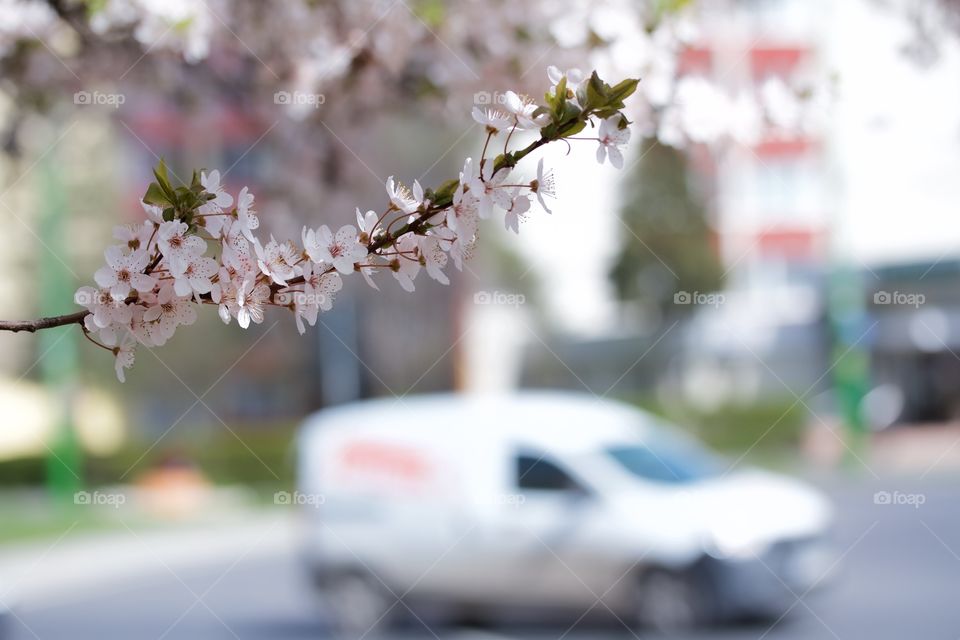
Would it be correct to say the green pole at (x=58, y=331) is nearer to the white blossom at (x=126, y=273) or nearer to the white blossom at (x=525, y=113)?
the white blossom at (x=126, y=273)

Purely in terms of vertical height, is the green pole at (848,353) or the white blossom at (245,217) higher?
the green pole at (848,353)

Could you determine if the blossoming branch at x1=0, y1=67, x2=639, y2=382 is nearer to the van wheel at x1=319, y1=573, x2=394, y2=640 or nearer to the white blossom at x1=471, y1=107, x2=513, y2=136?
the white blossom at x1=471, y1=107, x2=513, y2=136

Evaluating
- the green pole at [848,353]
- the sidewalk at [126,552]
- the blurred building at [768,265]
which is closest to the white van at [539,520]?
the sidewalk at [126,552]

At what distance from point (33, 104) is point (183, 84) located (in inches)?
25.4

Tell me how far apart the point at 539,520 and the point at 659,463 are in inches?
41.8

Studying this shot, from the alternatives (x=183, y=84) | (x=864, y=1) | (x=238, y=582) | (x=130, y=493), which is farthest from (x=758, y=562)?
(x=130, y=493)

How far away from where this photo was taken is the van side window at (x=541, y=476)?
7.19 meters

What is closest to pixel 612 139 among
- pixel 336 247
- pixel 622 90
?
pixel 622 90

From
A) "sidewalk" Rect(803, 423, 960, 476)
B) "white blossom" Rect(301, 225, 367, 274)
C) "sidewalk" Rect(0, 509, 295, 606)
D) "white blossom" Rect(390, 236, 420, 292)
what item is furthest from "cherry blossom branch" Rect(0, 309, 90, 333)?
"sidewalk" Rect(803, 423, 960, 476)

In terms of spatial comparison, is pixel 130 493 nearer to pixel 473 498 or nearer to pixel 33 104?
pixel 473 498

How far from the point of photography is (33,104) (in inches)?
178

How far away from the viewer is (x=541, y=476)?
725cm

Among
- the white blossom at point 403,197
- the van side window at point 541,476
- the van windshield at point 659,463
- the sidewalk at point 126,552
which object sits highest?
the sidewalk at point 126,552

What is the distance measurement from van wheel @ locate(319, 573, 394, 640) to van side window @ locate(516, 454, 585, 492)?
4.40 ft
